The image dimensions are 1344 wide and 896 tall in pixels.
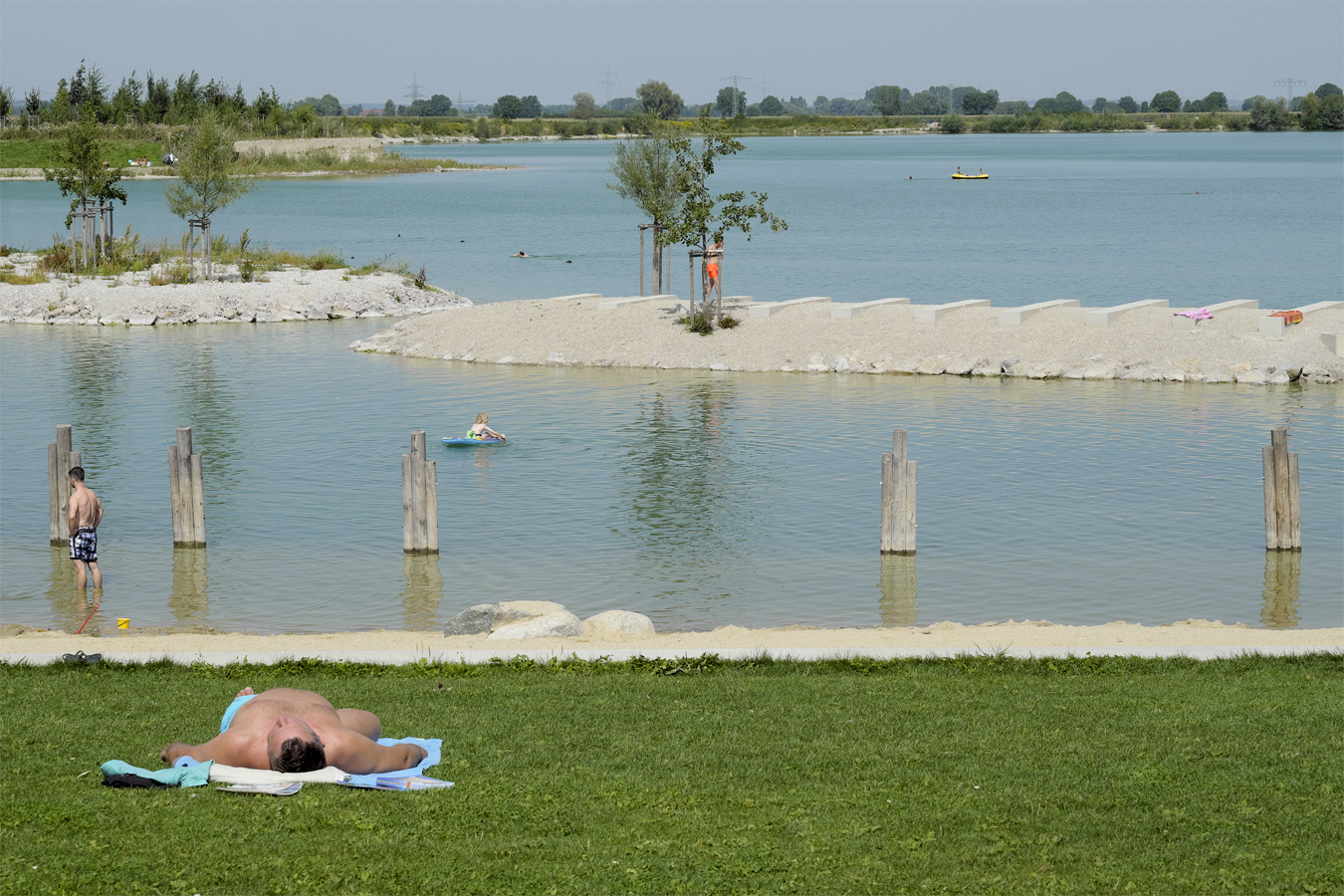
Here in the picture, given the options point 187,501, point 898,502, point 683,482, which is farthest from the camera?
point 683,482

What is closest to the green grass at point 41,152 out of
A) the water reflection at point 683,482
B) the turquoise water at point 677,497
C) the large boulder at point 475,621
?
the turquoise water at point 677,497

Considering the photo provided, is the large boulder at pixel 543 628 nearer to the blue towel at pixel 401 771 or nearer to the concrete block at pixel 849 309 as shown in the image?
the blue towel at pixel 401 771

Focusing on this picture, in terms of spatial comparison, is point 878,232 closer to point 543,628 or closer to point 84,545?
point 84,545

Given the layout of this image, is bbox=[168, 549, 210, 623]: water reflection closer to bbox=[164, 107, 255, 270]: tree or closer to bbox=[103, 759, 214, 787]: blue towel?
bbox=[103, 759, 214, 787]: blue towel

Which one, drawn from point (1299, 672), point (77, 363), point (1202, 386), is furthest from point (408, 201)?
point (1299, 672)

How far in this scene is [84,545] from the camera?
18.5 meters

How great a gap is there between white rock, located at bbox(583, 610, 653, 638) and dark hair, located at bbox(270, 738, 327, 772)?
229 inches

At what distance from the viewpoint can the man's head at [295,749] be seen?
941cm

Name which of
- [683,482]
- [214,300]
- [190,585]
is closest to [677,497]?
[683,482]

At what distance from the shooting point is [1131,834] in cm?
861

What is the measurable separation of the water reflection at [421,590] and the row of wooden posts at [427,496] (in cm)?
34

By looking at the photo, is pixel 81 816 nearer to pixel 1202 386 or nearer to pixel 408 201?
pixel 1202 386

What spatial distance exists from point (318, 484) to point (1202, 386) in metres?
20.0

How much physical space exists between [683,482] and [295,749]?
15911 mm
